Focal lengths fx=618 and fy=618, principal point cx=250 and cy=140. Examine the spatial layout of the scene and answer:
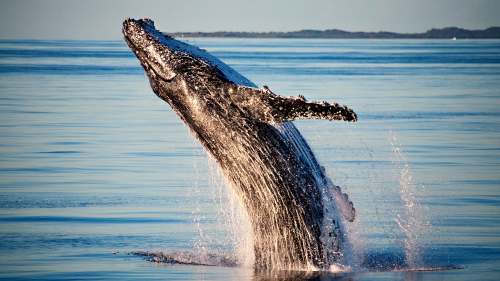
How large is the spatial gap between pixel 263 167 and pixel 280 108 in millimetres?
1091

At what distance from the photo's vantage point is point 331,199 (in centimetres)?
827

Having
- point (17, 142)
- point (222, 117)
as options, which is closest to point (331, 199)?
point (222, 117)

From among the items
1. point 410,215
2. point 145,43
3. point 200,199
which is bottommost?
point 410,215

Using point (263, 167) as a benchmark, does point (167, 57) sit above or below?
above

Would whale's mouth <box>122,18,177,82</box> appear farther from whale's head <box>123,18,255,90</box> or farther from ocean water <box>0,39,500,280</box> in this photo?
ocean water <box>0,39,500,280</box>

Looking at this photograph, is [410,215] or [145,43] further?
[410,215]

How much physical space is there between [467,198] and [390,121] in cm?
986

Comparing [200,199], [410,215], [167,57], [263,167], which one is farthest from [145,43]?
[410,215]

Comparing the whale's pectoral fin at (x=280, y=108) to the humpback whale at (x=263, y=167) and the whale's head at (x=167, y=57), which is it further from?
the whale's head at (x=167, y=57)

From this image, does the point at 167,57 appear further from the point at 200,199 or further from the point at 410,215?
the point at 410,215

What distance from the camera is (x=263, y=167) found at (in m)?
7.92

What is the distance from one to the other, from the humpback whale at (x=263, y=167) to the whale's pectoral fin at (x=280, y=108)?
0.05 metres

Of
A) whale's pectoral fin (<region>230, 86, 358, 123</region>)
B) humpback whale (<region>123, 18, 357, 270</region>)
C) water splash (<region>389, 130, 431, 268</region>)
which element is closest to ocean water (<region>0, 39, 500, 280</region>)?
water splash (<region>389, 130, 431, 268</region>)

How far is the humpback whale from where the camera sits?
25.9ft
